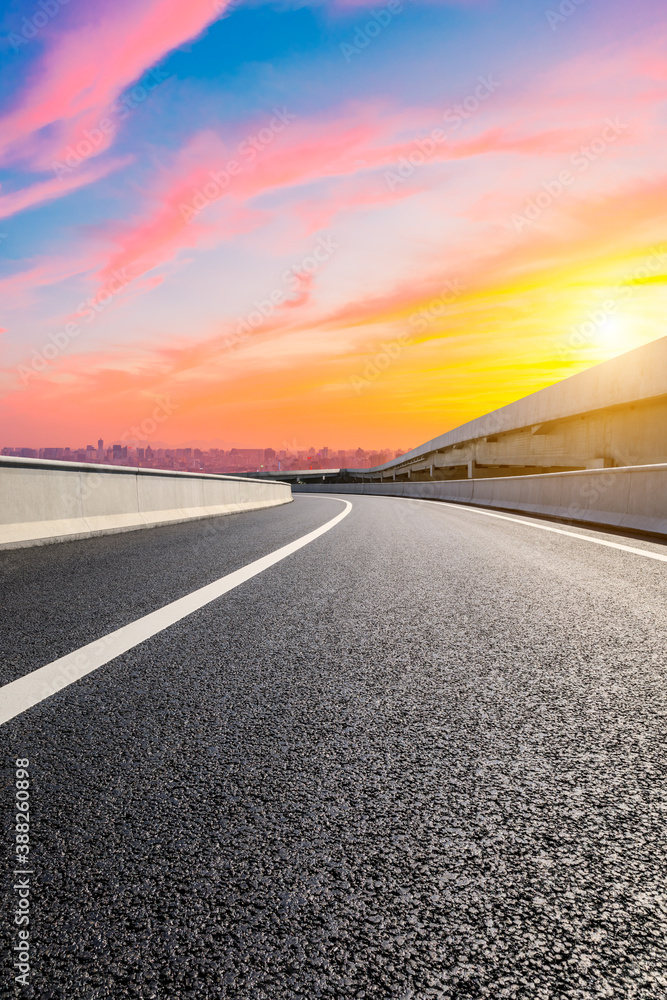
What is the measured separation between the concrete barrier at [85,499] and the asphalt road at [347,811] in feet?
16.4

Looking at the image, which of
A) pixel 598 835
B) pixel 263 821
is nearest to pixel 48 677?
pixel 263 821

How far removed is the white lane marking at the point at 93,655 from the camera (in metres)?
2.85

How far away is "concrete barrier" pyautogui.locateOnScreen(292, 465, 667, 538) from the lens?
10852mm

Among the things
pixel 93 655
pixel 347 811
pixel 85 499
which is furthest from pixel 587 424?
pixel 347 811

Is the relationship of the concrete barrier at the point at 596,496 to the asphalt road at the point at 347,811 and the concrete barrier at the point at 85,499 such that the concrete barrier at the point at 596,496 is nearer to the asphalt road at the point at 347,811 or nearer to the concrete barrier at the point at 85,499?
the asphalt road at the point at 347,811

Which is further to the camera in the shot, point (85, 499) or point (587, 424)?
point (587, 424)

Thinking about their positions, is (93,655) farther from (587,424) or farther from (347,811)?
(587,424)

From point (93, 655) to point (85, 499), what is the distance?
7.50 meters

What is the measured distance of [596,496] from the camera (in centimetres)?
1335

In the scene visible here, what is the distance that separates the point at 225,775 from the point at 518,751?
1.00m

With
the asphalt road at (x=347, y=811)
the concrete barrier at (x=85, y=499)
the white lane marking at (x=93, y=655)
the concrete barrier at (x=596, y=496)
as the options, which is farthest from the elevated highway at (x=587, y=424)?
the asphalt road at (x=347, y=811)

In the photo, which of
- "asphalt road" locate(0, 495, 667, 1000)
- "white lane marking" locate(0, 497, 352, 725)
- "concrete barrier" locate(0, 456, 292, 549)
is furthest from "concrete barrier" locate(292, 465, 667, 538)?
"concrete barrier" locate(0, 456, 292, 549)

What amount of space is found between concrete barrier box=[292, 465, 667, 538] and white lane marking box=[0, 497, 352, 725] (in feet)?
25.4

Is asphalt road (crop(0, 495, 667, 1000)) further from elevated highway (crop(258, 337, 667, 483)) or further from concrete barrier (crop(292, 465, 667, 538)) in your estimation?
elevated highway (crop(258, 337, 667, 483))
